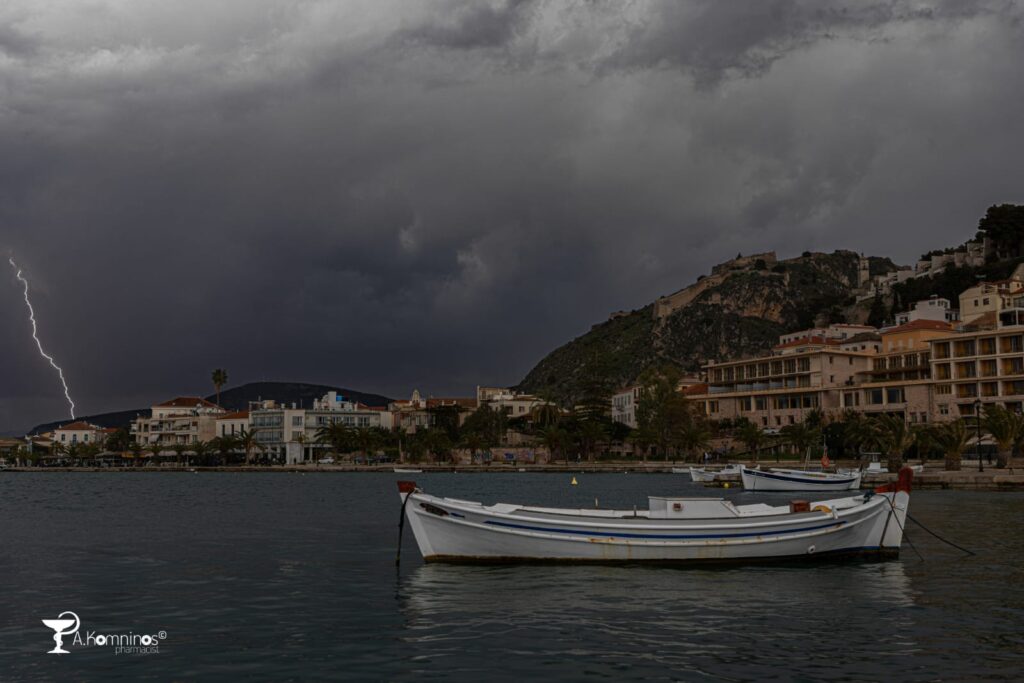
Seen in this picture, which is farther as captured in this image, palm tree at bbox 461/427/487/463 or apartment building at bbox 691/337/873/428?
palm tree at bbox 461/427/487/463

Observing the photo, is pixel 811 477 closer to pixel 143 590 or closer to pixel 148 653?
pixel 143 590

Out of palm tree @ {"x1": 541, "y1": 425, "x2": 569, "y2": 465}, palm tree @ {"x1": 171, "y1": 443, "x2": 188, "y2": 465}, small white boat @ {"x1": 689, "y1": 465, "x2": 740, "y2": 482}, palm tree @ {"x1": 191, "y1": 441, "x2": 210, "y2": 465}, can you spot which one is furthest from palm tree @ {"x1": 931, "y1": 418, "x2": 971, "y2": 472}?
palm tree @ {"x1": 171, "y1": 443, "x2": 188, "y2": 465}

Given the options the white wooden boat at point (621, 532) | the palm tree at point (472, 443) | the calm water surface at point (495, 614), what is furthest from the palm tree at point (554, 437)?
the white wooden boat at point (621, 532)

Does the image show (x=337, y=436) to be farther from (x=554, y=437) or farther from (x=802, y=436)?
(x=802, y=436)

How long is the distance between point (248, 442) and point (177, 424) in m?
30.7

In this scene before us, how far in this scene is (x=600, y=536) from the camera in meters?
27.3

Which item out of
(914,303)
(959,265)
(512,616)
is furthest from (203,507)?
(959,265)

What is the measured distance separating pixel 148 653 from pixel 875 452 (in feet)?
317

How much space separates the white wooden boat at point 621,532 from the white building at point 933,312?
132408mm

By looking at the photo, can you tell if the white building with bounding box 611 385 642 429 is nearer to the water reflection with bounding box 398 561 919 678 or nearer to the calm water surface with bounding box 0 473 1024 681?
the calm water surface with bounding box 0 473 1024 681

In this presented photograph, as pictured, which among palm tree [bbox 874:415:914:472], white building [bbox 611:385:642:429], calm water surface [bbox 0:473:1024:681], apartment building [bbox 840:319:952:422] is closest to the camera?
calm water surface [bbox 0:473:1024:681]

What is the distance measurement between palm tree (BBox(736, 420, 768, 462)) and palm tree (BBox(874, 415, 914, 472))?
28.6 m

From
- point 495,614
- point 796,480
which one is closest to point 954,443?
point 796,480

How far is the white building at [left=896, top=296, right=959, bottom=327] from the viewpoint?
14862 cm
